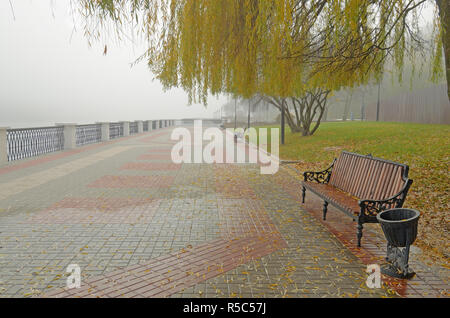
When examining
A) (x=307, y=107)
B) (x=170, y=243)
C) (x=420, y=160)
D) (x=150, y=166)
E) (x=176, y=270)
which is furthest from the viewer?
(x=307, y=107)

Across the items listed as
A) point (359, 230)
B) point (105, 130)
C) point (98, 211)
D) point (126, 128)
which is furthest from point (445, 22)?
point (126, 128)

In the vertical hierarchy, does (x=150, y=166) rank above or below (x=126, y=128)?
below

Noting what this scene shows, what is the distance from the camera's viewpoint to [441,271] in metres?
3.97

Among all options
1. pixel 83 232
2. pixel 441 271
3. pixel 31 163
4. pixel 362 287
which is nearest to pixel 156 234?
pixel 83 232

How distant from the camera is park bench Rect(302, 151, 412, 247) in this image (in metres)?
4.56

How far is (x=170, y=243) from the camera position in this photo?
4828 mm

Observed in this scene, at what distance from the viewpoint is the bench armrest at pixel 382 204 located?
4367 millimetres

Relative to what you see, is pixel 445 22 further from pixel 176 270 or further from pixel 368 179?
pixel 176 270

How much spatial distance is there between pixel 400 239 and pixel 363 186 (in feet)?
5.93

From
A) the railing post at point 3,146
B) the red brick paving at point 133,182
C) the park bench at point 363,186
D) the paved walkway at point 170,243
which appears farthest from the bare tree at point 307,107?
the railing post at point 3,146

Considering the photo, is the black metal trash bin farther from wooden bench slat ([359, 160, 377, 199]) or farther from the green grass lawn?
wooden bench slat ([359, 160, 377, 199])

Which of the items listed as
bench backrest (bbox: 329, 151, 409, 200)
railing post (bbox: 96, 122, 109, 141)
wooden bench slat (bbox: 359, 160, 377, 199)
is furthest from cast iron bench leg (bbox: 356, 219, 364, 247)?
railing post (bbox: 96, 122, 109, 141)

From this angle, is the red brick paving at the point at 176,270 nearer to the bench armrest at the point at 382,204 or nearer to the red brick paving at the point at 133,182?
the bench armrest at the point at 382,204

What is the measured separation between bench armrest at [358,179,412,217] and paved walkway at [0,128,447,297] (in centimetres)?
56
